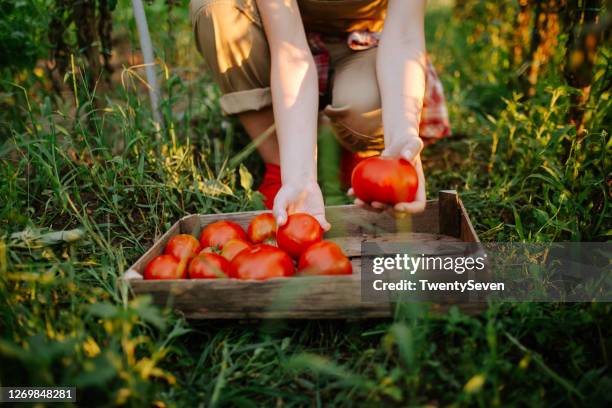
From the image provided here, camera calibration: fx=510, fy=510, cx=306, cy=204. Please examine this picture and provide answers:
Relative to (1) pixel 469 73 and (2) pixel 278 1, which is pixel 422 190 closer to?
(2) pixel 278 1

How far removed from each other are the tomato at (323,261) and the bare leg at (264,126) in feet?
2.84

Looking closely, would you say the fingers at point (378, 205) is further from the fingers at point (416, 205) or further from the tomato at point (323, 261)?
the tomato at point (323, 261)

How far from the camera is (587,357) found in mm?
1312

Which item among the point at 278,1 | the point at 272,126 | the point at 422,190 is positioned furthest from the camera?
the point at 272,126

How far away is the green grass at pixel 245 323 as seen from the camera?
3.76ft

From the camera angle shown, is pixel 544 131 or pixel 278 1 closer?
pixel 278 1

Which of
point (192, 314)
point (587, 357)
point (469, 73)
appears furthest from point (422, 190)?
point (469, 73)

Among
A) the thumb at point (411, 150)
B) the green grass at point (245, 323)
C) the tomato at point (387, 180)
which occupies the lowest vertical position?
the green grass at point (245, 323)

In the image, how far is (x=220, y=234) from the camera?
66.0 inches

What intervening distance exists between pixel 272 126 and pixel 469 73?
6.64ft

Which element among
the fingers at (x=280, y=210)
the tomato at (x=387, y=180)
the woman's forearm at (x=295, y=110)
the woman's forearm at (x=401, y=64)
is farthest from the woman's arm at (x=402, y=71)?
the fingers at (x=280, y=210)

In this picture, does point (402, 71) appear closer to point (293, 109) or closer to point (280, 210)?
point (293, 109)

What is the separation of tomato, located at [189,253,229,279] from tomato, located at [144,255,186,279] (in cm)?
3

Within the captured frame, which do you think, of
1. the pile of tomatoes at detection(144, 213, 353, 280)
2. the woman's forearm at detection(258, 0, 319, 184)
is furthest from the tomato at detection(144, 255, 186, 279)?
the woman's forearm at detection(258, 0, 319, 184)
